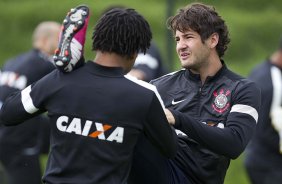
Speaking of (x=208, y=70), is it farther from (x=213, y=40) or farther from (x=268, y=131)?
(x=268, y=131)

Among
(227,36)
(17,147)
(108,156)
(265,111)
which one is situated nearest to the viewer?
(108,156)

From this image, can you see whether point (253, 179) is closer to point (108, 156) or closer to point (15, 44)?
point (108, 156)

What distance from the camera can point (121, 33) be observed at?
155 inches

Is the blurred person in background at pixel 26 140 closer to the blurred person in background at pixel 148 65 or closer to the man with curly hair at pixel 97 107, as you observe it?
the blurred person in background at pixel 148 65

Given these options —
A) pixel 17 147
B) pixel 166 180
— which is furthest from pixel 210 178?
pixel 17 147

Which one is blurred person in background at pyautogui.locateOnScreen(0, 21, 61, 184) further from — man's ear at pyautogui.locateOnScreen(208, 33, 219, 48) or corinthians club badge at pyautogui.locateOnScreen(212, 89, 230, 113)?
corinthians club badge at pyautogui.locateOnScreen(212, 89, 230, 113)

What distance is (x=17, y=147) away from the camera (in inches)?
317

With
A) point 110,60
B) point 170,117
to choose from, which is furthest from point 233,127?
point 110,60

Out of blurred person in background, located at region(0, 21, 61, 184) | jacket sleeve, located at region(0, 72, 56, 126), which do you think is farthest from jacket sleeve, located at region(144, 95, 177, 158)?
blurred person in background, located at region(0, 21, 61, 184)

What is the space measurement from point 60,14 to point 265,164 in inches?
216

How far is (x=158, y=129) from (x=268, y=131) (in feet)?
11.7

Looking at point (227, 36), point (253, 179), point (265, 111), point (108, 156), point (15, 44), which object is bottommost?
point (15, 44)

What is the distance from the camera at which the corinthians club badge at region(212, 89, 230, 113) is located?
4.45m

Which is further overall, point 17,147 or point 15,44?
point 15,44
